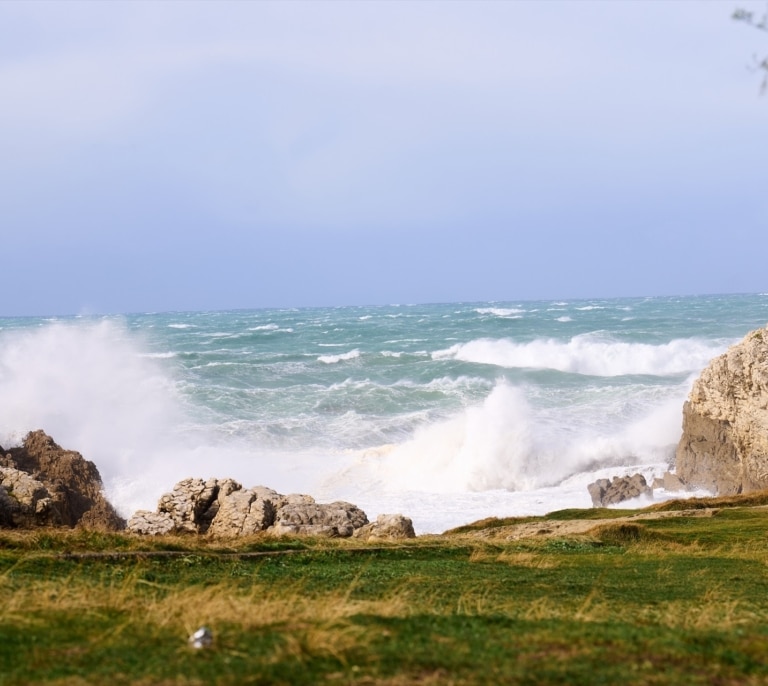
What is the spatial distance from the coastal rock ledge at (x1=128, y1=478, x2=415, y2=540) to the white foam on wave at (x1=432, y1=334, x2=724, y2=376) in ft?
164

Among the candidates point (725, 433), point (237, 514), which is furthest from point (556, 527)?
point (725, 433)

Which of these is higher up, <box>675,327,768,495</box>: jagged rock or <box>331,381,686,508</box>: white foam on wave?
<box>675,327,768,495</box>: jagged rock

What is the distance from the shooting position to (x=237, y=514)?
24094 millimetres

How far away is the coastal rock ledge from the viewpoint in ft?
76.7

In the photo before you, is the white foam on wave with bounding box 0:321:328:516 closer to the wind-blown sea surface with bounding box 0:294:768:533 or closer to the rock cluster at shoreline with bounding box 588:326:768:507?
the wind-blown sea surface with bounding box 0:294:768:533

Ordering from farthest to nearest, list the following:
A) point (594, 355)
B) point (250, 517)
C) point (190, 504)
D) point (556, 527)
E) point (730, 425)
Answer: point (594, 355) < point (730, 425) < point (556, 527) < point (190, 504) < point (250, 517)

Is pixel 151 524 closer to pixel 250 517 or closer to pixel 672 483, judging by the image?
pixel 250 517

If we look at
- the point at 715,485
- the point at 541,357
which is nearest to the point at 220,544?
the point at 715,485

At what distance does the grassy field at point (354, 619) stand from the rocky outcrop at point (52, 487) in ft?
14.0

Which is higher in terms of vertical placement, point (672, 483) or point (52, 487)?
point (52, 487)

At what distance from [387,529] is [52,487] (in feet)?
28.8

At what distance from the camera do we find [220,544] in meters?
17.5

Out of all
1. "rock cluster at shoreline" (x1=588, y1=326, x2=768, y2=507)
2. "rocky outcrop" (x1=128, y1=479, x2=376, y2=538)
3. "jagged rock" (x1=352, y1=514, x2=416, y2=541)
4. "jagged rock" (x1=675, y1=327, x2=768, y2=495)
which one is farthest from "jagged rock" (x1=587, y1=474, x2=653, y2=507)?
"rocky outcrop" (x1=128, y1=479, x2=376, y2=538)

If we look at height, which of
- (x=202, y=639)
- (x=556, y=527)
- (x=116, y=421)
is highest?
(x=202, y=639)
